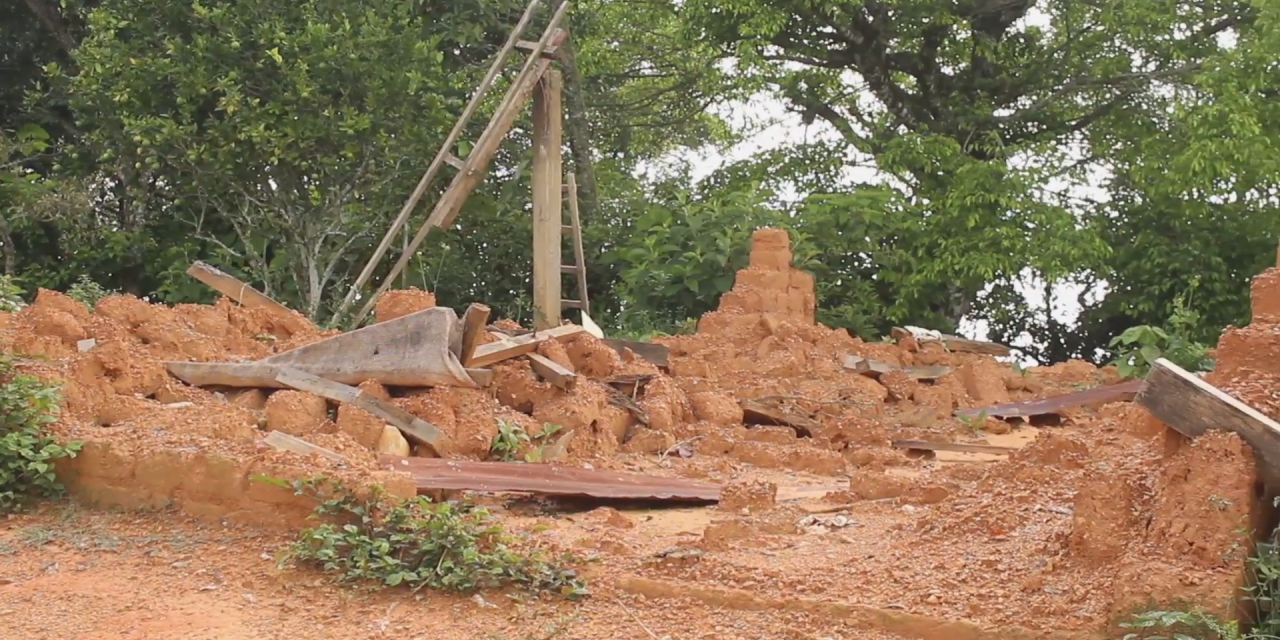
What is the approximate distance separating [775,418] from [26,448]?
15.1 ft

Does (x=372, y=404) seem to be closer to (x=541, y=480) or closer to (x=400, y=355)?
(x=400, y=355)

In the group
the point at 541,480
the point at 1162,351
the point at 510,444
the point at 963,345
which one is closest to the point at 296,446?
the point at 541,480

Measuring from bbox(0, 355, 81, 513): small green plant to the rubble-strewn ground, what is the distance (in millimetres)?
118

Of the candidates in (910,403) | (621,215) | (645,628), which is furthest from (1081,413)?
(621,215)

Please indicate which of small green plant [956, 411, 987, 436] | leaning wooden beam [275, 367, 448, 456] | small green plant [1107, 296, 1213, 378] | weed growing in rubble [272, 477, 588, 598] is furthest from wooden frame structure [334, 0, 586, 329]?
weed growing in rubble [272, 477, 588, 598]

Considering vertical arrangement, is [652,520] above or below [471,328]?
below

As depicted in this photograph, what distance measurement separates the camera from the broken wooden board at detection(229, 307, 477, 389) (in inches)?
279

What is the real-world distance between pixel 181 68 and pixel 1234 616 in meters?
12.2

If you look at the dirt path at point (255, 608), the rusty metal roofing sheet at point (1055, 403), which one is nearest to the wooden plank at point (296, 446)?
the dirt path at point (255, 608)

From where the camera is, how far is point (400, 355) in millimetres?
7129

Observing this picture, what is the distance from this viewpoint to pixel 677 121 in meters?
18.8

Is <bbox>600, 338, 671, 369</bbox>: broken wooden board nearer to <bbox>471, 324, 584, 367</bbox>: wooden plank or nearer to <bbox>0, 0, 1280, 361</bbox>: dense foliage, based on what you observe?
<bbox>471, 324, 584, 367</bbox>: wooden plank

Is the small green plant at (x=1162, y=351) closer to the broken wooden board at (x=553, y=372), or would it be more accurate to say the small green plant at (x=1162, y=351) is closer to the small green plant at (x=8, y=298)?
the broken wooden board at (x=553, y=372)

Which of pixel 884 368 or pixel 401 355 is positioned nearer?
pixel 401 355
